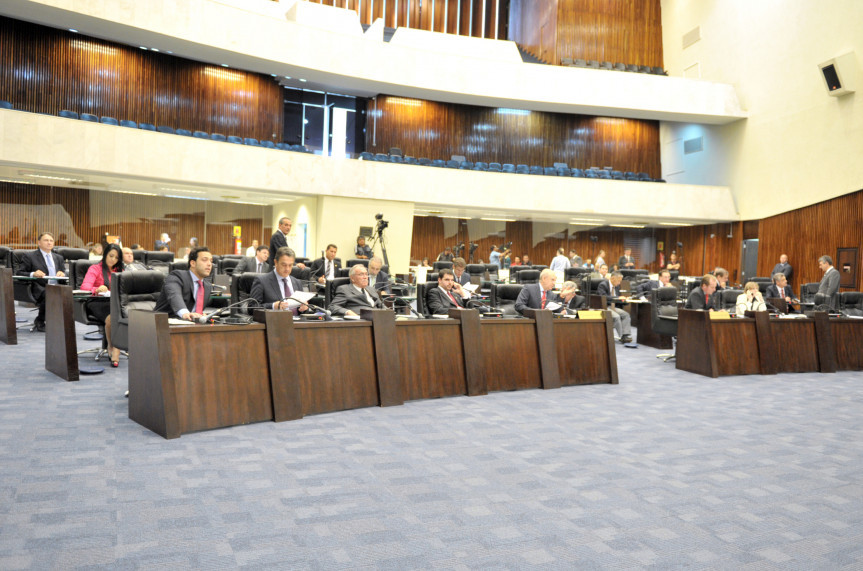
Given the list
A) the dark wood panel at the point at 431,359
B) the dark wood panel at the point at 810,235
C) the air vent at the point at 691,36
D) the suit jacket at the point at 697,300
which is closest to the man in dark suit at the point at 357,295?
the dark wood panel at the point at 431,359

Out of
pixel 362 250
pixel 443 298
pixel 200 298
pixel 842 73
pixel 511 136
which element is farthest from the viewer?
pixel 511 136

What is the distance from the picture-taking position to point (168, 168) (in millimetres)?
13898

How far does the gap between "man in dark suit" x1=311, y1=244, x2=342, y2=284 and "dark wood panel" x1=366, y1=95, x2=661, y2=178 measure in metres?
9.12

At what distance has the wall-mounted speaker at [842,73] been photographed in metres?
14.7

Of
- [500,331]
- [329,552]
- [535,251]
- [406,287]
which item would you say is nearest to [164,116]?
[406,287]

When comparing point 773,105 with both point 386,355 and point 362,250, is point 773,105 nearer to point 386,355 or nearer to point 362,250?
point 362,250

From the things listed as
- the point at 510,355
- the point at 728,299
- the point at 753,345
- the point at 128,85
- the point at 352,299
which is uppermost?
the point at 128,85

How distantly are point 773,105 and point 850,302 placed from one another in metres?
8.86

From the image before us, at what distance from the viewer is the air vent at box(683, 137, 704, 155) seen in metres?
20.2

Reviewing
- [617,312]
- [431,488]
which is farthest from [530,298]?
[431,488]

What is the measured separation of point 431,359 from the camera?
5734 mm

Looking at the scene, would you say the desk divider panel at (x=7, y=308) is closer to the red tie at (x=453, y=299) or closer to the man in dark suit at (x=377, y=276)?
the man in dark suit at (x=377, y=276)

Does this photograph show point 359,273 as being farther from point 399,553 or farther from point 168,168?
point 168,168

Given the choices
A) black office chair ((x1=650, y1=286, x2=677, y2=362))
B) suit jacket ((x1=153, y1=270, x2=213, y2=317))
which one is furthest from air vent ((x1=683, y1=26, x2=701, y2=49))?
suit jacket ((x1=153, y1=270, x2=213, y2=317))
